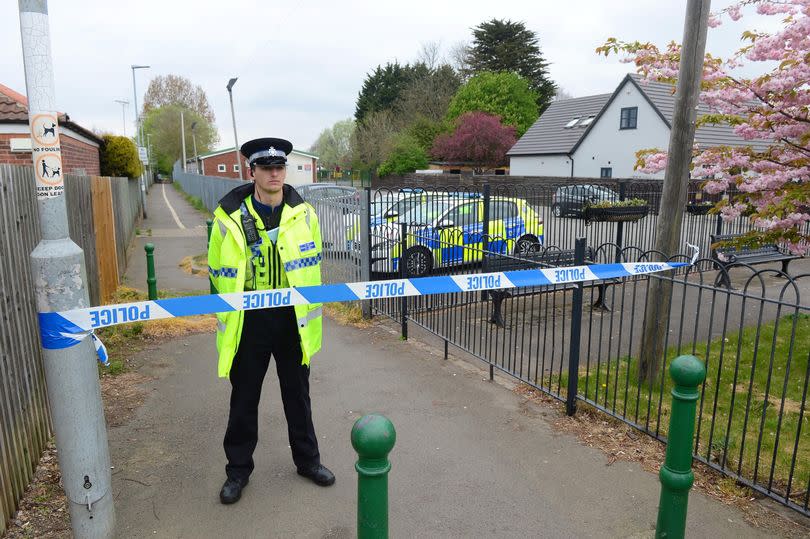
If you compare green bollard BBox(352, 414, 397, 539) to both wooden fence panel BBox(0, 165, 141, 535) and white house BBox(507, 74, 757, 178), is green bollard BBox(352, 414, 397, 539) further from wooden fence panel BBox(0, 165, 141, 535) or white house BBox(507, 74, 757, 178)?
white house BBox(507, 74, 757, 178)

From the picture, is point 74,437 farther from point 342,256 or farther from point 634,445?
point 342,256

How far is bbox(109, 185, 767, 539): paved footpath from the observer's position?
3324mm

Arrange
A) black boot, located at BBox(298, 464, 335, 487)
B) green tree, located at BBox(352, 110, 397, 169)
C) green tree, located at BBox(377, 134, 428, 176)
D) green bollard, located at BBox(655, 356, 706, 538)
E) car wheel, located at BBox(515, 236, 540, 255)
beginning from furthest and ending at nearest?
green tree, located at BBox(352, 110, 397, 169)
green tree, located at BBox(377, 134, 428, 176)
car wheel, located at BBox(515, 236, 540, 255)
black boot, located at BBox(298, 464, 335, 487)
green bollard, located at BBox(655, 356, 706, 538)

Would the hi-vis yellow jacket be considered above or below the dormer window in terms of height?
below

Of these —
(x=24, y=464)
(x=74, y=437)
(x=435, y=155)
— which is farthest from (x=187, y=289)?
(x=435, y=155)

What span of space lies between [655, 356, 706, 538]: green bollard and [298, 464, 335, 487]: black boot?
1918mm

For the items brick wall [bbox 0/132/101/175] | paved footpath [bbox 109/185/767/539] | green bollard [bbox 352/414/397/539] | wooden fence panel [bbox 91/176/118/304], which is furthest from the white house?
green bollard [bbox 352/414/397/539]

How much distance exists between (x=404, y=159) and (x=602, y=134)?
56.6 ft

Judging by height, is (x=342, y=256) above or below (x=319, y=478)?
above

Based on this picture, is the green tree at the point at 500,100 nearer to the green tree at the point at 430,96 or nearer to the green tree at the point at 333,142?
the green tree at the point at 430,96

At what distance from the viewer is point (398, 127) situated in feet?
192

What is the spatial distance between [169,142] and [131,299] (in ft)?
227

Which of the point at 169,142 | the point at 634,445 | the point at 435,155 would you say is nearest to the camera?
the point at 634,445

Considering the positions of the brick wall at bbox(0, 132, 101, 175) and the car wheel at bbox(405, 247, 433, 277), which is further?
the brick wall at bbox(0, 132, 101, 175)
